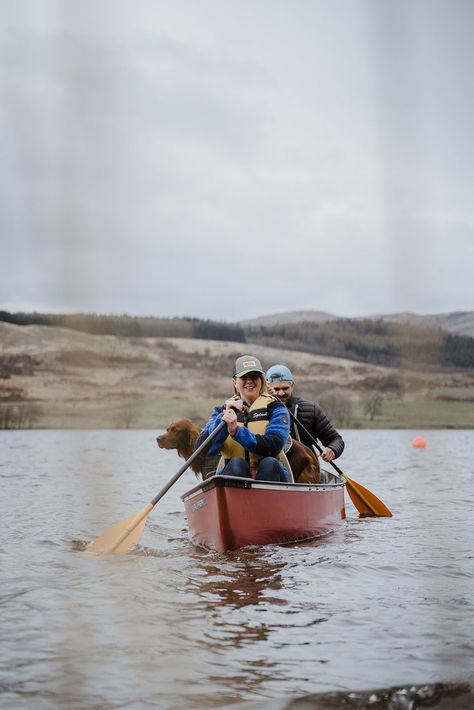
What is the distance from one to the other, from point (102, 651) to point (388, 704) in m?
1.77

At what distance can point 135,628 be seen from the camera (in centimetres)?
549

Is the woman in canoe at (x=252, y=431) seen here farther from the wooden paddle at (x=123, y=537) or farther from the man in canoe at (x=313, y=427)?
the man in canoe at (x=313, y=427)

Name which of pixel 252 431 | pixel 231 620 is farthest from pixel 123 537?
pixel 231 620

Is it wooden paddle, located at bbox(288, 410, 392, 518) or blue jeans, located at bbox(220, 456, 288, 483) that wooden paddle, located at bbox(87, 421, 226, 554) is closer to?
blue jeans, located at bbox(220, 456, 288, 483)

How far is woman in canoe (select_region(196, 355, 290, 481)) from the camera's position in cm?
838

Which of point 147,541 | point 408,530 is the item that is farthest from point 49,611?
point 408,530

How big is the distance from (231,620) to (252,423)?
316 centimetres

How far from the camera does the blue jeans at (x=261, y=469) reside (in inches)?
333

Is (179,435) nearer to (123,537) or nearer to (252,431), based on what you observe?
(123,537)

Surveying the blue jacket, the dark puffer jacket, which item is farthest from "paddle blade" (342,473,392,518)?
the blue jacket

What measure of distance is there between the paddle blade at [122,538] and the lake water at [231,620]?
235 mm

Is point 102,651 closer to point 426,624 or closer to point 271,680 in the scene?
point 271,680

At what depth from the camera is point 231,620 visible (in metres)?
5.67

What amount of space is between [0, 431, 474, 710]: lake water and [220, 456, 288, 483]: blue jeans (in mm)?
795
